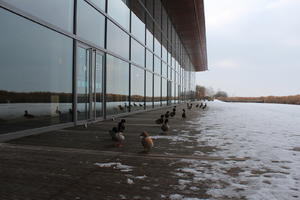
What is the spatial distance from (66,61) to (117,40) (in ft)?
13.2

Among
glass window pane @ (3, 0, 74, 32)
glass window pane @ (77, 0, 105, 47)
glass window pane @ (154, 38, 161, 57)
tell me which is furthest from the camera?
glass window pane @ (154, 38, 161, 57)

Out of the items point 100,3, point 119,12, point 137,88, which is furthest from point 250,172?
point 137,88

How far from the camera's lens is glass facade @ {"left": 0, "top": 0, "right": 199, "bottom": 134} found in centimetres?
488

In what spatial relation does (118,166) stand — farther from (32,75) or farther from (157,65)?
(157,65)

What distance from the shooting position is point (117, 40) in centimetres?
1020

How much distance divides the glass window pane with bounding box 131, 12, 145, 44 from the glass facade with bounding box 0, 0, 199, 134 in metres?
0.06

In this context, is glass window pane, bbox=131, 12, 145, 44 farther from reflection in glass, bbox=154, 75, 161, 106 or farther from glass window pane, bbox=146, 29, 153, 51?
reflection in glass, bbox=154, 75, 161, 106

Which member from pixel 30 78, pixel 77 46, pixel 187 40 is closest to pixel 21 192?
pixel 30 78

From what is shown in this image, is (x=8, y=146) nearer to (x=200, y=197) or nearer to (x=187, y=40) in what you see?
(x=200, y=197)

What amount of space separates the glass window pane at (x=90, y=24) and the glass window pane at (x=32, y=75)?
102 cm

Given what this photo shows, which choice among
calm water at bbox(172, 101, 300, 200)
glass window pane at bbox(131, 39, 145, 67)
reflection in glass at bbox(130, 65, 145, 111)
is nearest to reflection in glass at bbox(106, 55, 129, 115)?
reflection in glass at bbox(130, 65, 145, 111)

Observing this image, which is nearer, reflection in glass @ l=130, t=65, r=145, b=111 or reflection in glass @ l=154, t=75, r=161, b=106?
reflection in glass @ l=130, t=65, r=145, b=111

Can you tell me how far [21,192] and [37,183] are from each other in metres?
0.24

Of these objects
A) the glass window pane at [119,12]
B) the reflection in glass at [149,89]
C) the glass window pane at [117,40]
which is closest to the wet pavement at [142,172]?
the glass window pane at [117,40]
